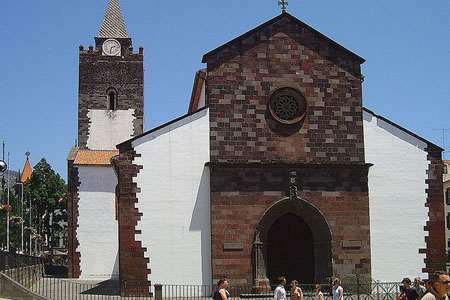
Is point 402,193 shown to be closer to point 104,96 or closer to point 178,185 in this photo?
point 178,185

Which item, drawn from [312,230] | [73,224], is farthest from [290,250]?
[73,224]

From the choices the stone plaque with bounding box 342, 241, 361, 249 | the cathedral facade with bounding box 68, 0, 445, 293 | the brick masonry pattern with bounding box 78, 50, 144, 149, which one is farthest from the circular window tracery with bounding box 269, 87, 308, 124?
the brick masonry pattern with bounding box 78, 50, 144, 149

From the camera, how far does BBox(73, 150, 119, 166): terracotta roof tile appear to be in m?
39.3

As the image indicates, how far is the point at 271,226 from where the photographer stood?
25.7 metres

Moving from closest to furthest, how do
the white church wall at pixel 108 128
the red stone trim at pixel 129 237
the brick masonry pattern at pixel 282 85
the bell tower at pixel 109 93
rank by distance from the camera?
the red stone trim at pixel 129 237 < the brick masonry pattern at pixel 282 85 < the white church wall at pixel 108 128 < the bell tower at pixel 109 93

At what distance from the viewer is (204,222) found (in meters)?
24.5

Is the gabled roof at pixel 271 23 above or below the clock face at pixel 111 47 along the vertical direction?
below

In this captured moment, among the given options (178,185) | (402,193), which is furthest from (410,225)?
(178,185)

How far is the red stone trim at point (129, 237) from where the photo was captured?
23641 millimetres

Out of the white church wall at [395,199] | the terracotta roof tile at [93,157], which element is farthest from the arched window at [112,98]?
the white church wall at [395,199]

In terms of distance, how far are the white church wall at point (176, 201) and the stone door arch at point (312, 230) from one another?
6.48 ft

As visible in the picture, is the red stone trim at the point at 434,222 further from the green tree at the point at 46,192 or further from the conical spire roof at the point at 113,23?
the green tree at the point at 46,192

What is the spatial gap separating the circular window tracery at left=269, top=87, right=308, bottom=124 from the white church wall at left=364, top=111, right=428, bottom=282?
9.29 ft

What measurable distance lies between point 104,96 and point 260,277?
2323 centimetres
